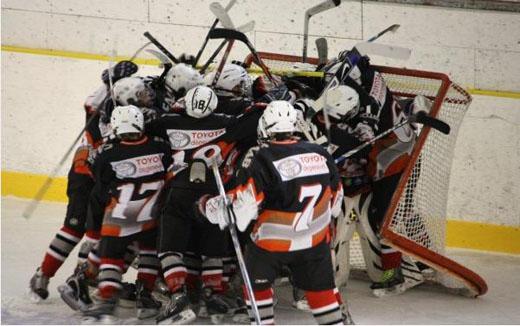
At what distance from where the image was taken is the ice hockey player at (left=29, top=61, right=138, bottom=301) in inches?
198

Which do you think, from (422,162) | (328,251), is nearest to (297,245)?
(328,251)

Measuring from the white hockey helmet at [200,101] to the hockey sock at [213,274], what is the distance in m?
0.69

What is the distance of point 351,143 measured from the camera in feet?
16.7

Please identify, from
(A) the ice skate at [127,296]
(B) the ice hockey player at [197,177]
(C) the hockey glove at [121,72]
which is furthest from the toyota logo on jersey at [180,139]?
(A) the ice skate at [127,296]

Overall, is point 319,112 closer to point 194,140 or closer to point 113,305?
point 194,140

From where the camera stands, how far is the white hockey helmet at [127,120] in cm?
466

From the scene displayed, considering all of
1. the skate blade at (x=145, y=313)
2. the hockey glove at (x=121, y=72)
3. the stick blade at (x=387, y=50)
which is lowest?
the skate blade at (x=145, y=313)

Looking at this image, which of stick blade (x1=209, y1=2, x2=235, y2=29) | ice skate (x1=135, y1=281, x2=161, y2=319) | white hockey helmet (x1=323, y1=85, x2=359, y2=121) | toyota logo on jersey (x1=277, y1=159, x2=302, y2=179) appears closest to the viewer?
toyota logo on jersey (x1=277, y1=159, x2=302, y2=179)

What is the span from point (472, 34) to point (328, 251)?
11.5ft

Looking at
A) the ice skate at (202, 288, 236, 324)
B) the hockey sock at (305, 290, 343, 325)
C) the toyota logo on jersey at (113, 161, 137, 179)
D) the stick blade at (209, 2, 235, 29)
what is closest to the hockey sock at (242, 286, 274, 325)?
the hockey sock at (305, 290, 343, 325)

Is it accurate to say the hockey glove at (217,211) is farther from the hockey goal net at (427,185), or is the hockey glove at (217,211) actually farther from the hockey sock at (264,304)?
the hockey goal net at (427,185)

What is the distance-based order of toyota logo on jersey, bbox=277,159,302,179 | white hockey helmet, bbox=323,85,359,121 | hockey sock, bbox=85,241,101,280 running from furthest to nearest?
1. white hockey helmet, bbox=323,85,359,121
2. hockey sock, bbox=85,241,101,280
3. toyota logo on jersey, bbox=277,159,302,179

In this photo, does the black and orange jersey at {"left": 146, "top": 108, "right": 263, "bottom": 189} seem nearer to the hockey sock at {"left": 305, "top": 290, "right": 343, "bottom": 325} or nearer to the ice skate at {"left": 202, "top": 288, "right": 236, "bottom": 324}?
the ice skate at {"left": 202, "top": 288, "right": 236, "bottom": 324}

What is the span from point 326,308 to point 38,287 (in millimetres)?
1641
